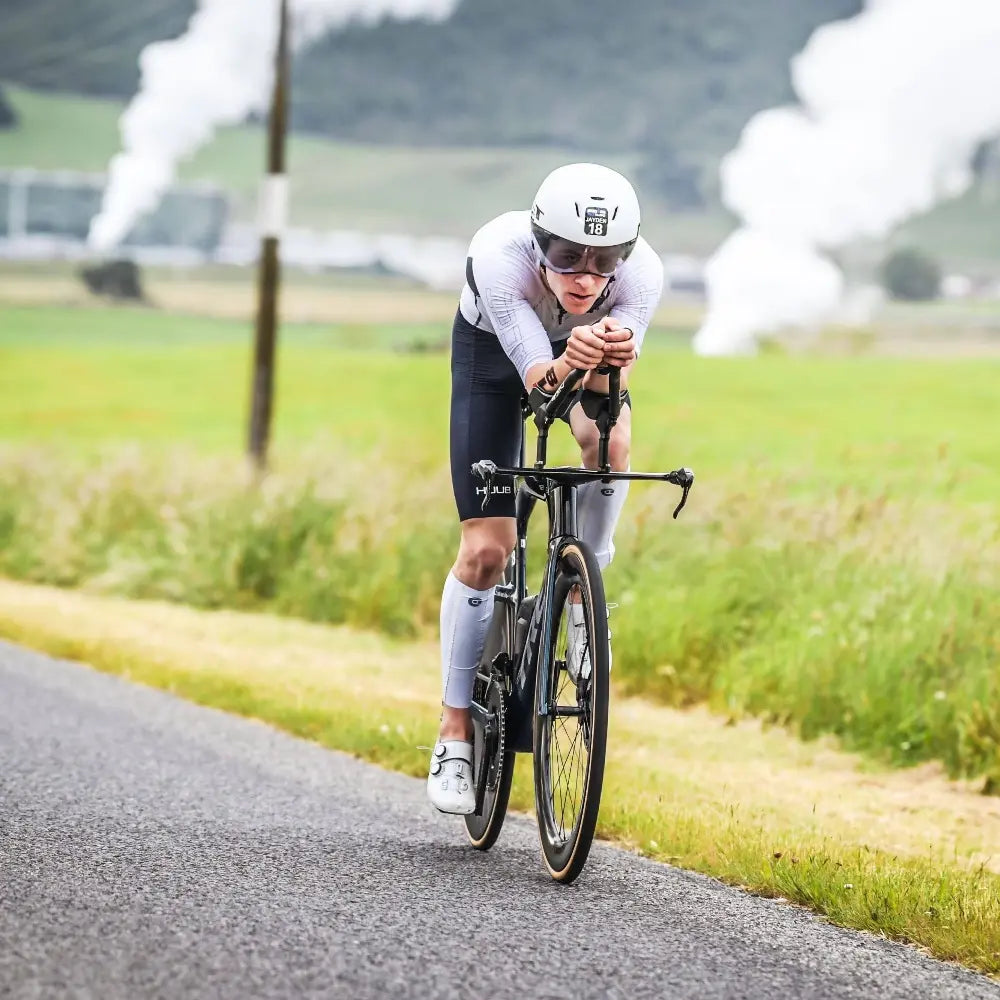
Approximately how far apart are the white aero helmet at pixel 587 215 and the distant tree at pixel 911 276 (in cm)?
3134

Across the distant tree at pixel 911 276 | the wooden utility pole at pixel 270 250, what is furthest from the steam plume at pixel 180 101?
the wooden utility pole at pixel 270 250

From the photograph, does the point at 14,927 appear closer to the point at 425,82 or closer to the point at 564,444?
the point at 564,444

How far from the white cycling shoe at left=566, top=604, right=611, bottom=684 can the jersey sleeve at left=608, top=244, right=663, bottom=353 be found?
0.80 metres

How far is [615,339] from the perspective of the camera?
5156 millimetres

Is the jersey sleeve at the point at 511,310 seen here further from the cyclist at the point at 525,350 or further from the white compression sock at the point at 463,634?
the white compression sock at the point at 463,634

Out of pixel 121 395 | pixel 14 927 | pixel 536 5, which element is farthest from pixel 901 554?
pixel 536 5

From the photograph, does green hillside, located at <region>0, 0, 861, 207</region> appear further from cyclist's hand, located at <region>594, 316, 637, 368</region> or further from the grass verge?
cyclist's hand, located at <region>594, 316, 637, 368</region>

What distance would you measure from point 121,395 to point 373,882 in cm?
3579

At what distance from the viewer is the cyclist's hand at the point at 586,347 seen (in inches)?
202

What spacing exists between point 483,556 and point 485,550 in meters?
0.03

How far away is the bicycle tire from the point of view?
228 inches

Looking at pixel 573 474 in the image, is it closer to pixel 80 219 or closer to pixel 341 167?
pixel 80 219

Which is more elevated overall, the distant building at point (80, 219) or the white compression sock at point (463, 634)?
the distant building at point (80, 219)

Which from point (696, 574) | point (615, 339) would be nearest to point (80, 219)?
point (696, 574)
